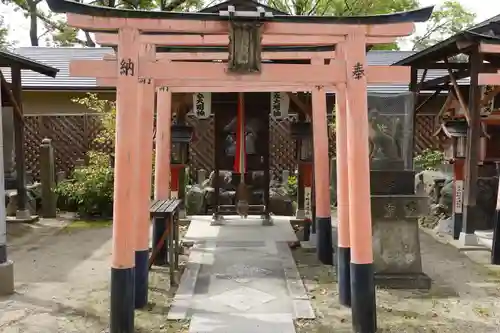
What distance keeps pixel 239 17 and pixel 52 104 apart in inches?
543

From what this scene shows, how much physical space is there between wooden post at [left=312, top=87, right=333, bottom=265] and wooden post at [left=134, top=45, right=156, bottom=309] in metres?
2.59

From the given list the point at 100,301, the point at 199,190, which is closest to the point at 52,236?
the point at 199,190

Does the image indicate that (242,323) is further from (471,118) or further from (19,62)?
(19,62)

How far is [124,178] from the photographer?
4996 millimetres

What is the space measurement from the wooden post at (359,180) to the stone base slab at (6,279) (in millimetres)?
4129

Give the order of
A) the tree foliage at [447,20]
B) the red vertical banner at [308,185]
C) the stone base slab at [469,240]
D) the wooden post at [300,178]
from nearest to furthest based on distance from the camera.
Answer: the stone base slab at [469,240] < the red vertical banner at [308,185] < the wooden post at [300,178] < the tree foliage at [447,20]

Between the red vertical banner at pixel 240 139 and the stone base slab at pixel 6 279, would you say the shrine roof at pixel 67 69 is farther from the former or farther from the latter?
the stone base slab at pixel 6 279

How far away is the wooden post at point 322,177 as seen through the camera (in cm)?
790

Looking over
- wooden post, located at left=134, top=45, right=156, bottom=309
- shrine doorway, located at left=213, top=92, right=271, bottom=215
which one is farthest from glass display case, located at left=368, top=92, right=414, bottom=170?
shrine doorway, located at left=213, top=92, right=271, bottom=215

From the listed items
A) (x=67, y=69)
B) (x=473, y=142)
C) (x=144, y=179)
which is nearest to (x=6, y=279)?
(x=144, y=179)

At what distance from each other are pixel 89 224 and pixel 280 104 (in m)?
5.11

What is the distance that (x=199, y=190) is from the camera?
13078mm

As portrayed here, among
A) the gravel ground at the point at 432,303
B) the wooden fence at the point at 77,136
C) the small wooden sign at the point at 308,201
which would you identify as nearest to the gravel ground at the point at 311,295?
the gravel ground at the point at 432,303

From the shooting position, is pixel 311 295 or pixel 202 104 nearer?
pixel 311 295
